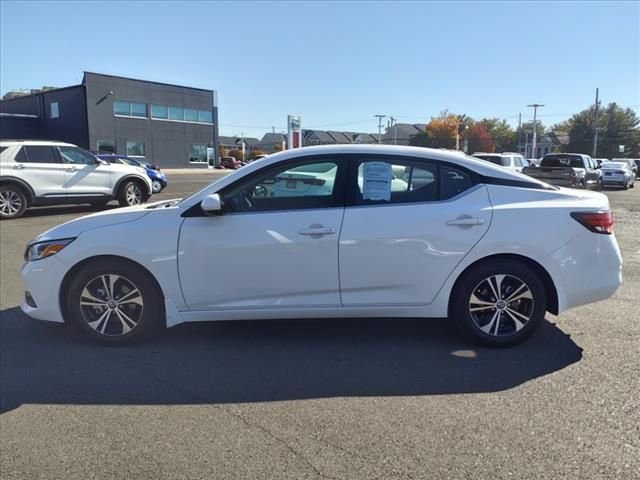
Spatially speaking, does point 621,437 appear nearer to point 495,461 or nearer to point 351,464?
point 495,461

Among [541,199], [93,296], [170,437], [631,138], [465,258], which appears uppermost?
[631,138]

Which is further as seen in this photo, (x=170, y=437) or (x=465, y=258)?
(x=465, y=258)

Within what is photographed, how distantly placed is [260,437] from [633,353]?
3.01 meters

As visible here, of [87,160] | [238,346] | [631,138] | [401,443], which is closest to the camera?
[401,443]

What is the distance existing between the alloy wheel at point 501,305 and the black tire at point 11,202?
11.7 meters

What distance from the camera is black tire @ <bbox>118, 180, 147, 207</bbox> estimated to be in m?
13.7

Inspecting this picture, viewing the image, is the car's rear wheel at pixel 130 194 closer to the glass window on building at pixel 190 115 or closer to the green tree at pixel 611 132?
the glass window on building at pixel 190 115

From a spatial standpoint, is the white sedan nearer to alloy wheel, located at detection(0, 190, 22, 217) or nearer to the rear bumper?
the rear bumper

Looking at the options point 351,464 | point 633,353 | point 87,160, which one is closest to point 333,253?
point 351,464

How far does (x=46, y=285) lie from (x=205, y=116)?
48362 mm

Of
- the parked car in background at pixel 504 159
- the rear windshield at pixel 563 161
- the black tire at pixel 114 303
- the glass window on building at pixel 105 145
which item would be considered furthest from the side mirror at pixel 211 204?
the glass window on building at pixel 105 145

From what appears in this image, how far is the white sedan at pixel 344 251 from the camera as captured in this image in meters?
4.06

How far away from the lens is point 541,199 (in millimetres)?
4180

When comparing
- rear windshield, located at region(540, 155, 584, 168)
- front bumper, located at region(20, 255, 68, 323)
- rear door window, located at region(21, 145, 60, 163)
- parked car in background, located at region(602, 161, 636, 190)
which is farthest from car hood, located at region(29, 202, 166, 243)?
parked car in background, located at region(602, 161, 636, 190)
